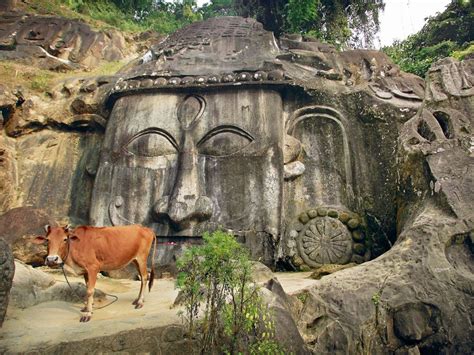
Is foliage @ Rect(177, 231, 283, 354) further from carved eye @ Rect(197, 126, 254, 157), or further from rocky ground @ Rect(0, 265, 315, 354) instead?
carved eye @ Rect(197, 126, 254, 157)

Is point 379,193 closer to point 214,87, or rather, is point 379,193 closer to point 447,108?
point 447,108

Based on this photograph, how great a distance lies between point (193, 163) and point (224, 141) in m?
0.69

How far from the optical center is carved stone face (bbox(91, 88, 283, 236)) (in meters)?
7.21

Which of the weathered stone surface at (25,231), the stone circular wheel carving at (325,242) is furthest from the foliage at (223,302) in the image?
the weathered stone surface at (25,231)

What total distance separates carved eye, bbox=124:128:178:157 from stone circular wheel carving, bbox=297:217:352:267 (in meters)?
2.64

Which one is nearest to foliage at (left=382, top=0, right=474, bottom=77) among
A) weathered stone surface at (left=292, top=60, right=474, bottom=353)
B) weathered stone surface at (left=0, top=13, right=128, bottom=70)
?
weathered stone surface at (left=0, top=13, right=128, bottom=70)

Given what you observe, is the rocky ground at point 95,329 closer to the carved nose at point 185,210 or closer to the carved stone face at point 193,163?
the carved nose at point 185,210

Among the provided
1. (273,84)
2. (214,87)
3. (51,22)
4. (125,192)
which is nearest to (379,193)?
(273,84)

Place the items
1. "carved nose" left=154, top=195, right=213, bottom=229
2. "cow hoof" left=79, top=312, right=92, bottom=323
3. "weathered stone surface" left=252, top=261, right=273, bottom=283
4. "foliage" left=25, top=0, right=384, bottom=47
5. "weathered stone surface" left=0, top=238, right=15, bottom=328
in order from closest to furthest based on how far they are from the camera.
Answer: "weathered stone surface" left=0, top=238, right=15, bottom=328, "cow hoof" left=79, top=312, right=92, bottom=323, "weathered stone surface" left=252, top=261, right=273, bottom=283, "carved nose" left=154, top=195, right=213, bottom=229, "foliage" left=25, top=0, right=384, bottom=47

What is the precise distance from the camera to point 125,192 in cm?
759

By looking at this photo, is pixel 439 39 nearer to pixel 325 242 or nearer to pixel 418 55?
pixel 418 55

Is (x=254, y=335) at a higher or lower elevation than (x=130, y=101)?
lower

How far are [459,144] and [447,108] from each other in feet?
2.91

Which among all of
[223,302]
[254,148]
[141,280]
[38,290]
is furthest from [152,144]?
[223,302]
